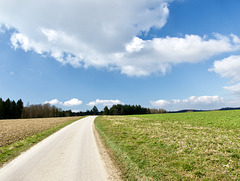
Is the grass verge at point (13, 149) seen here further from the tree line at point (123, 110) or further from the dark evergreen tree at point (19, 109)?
the tree line at point (123, 110)

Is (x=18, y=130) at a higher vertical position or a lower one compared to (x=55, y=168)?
lower

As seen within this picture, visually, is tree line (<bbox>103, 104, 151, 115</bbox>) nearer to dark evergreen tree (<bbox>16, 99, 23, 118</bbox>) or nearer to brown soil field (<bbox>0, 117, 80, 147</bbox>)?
dark evergreen tree (<bbox>16, 99, 23, 118</bbox>)

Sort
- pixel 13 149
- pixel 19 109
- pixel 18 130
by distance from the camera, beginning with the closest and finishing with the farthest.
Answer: pixel 13 149
pixel 18 130
pixel 19 109

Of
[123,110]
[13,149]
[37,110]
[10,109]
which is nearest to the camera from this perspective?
[13,149]

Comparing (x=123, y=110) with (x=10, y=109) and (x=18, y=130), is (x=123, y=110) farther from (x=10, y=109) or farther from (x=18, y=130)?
(x=18, y=130)

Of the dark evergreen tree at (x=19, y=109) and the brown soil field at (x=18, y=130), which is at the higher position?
the dark evergreen tree at (x=19, y=109)

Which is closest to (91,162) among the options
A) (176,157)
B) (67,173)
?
(67,173)

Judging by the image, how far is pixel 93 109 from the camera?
16288 centimetres

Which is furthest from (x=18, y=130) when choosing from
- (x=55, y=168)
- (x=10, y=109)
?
(x=10, y=109)

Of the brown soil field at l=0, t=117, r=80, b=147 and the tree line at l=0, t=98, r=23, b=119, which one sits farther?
the tree line at l=0, t=98, r=23, b=119

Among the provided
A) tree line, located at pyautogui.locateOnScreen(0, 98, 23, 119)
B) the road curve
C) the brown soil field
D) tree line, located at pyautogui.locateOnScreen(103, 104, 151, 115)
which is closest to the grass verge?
the road curve

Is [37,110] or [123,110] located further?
[123,110]

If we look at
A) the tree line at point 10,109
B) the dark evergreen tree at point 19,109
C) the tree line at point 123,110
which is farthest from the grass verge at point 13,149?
the tree line at point 123,110

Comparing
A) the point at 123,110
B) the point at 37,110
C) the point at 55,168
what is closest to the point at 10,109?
the point at 37,110
